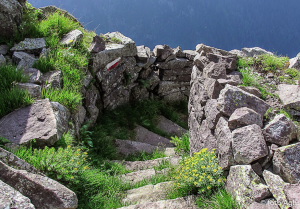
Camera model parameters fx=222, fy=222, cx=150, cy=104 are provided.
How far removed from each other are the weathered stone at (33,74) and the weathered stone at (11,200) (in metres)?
3.68

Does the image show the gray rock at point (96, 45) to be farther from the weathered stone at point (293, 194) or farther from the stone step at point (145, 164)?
the weathered stone at point (293, 194)

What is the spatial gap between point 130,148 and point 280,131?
4951 millimetres

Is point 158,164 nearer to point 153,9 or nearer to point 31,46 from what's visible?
point 31,46

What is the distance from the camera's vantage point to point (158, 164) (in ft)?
19.3

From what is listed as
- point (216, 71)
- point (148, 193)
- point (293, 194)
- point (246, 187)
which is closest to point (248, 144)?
point (246, 187)

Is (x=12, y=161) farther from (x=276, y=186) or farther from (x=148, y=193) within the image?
Result: (x=276, y=186)

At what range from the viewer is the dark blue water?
8481cm

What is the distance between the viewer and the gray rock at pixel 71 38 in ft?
24.3

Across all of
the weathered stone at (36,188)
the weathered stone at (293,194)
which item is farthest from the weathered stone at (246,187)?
the weathered stone at (36,188)

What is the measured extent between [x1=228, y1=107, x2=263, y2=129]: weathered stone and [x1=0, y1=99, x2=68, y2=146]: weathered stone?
125 inches

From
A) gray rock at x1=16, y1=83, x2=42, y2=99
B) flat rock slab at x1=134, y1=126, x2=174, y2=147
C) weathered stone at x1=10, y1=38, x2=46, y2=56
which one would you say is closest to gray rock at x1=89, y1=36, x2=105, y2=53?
weathered stone at x1=10, y1=38, x2=46, y2=56

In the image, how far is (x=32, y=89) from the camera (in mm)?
4949

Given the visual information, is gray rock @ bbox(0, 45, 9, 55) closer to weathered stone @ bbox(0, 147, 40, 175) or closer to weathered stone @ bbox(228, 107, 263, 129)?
weathered stone @ bbox(0, 147, 40, 175)

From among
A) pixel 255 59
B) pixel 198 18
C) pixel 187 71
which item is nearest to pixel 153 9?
pixel 198 18
